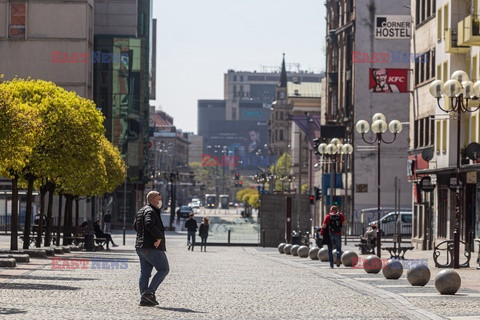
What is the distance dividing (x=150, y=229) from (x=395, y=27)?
185ft

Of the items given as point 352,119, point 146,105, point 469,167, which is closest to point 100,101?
point 146,105

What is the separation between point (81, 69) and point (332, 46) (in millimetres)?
21516

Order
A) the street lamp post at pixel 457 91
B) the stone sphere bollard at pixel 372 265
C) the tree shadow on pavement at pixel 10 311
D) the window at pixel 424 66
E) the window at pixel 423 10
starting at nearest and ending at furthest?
the tree shadow on pavement at pixel 10 311
the stone sphere bollard at pixel 372 265
the street lamp post at pixel 457 91
the window at pixel 423 10
the window at pixel 424 66

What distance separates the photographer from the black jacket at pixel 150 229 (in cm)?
2081

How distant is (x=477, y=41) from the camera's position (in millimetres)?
48375

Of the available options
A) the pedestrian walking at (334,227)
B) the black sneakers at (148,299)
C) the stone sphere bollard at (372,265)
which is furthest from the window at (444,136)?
the black sneakers at (148,299)

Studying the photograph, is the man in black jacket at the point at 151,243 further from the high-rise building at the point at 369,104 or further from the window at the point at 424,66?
the high-rise building at the point at 369,104

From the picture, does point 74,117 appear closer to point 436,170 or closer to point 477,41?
point 477,41

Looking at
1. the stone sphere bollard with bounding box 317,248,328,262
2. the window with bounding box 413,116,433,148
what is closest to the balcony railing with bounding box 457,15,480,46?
the stone sphere bollard with bounding box 317,248,328,262

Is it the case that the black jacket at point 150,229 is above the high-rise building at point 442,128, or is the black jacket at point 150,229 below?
below

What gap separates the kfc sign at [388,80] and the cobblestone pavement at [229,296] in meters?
38.2

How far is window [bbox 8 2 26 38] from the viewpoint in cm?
10400

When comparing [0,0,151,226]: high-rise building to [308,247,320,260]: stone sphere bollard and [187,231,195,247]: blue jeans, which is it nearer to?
[187,231,195,247]: blue jeans

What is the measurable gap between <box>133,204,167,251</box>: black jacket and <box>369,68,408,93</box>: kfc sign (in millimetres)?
51950
